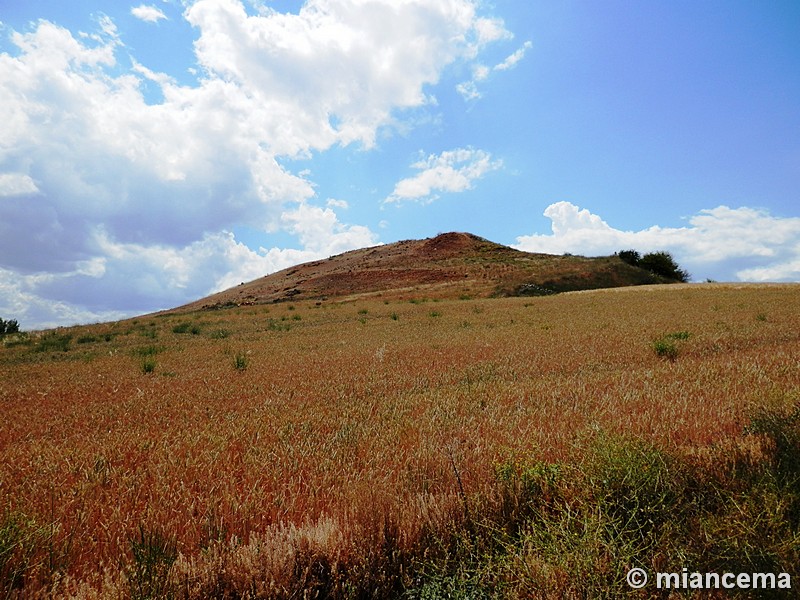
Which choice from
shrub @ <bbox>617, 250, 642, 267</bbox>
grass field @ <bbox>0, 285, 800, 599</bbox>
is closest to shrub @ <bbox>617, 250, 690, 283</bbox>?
shrub @ <bbox>617, 250, 642, 267</bbox>

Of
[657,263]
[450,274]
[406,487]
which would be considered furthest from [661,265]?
[406,487]

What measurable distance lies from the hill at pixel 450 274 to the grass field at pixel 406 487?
37803 mm

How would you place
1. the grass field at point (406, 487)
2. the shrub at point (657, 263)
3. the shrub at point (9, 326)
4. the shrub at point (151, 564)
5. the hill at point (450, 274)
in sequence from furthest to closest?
the shrub at point (657, 263) < the hill at point (450, 274) < the shrub at point (9, 326) < the grass field at point (406, 487) < the shrub at point (151, 564)

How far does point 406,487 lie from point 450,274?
6008cm

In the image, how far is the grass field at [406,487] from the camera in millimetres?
2246

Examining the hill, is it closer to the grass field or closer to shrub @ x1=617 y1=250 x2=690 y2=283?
shrub @ x1=617 y1=250 x2=690 y2=283

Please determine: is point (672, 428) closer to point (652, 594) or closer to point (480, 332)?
point (652, 594)

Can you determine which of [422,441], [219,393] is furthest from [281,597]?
[219,393]

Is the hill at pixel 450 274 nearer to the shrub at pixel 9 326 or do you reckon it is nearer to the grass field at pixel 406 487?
the shrub at pixel 9 326

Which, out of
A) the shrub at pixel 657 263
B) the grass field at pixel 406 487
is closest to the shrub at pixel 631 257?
the shrub at pixel 657 263

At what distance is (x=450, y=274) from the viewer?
62344mm

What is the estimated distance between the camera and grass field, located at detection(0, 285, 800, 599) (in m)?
2.25

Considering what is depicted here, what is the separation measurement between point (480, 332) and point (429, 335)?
1.80m

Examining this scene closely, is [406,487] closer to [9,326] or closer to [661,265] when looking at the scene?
[9,326]
